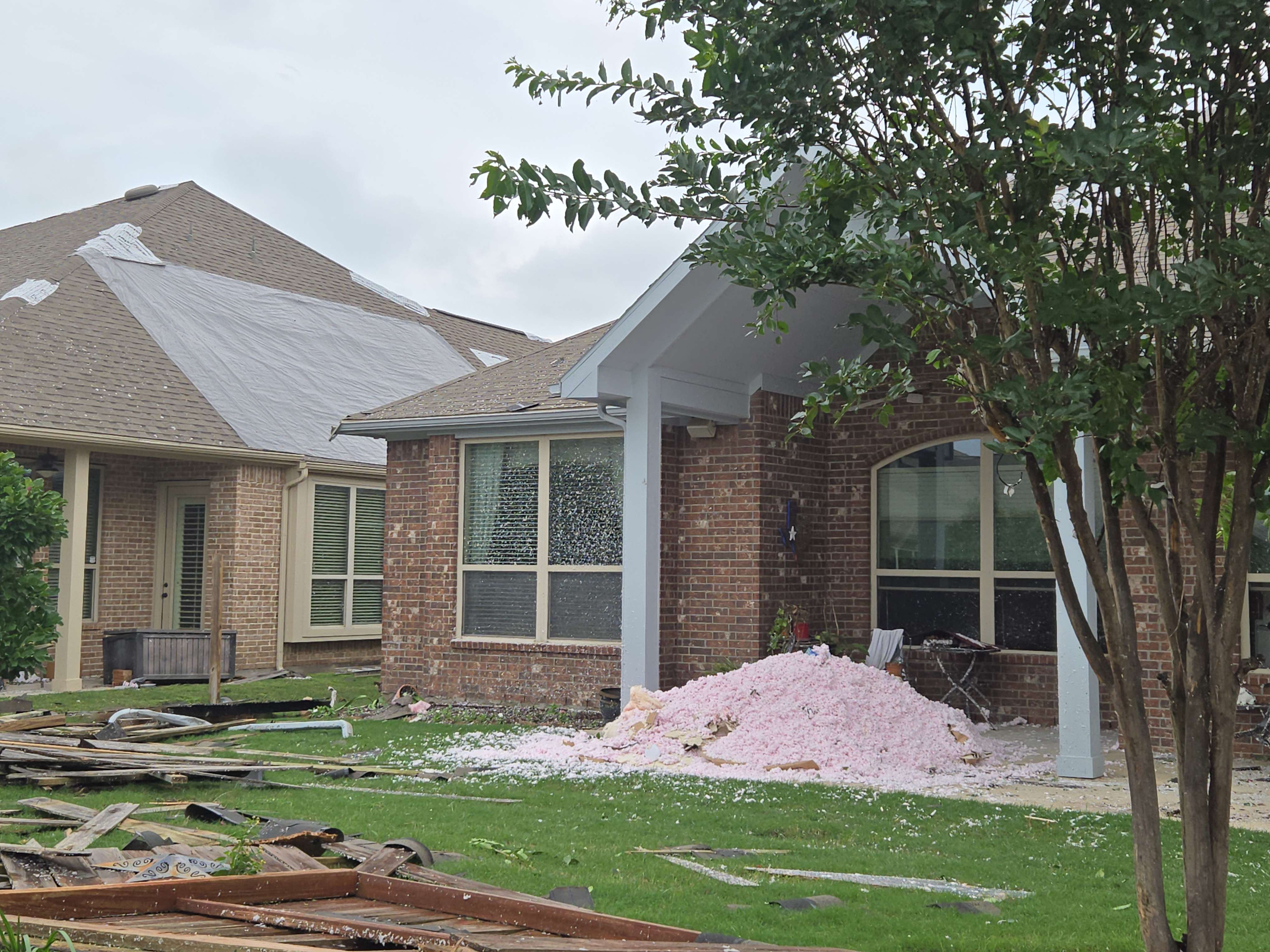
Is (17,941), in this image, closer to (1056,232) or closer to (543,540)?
(1056,232)

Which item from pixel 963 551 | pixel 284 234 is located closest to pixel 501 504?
pixel 963 551

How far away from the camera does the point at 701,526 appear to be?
40.2 ft


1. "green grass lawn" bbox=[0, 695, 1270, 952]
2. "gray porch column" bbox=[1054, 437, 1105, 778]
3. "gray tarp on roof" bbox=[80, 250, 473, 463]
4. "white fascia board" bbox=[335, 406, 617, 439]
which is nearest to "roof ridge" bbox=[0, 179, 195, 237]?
"gray tarp on roof" bbox=[80, 250, 473, 463]

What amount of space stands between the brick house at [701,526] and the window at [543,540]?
2cm

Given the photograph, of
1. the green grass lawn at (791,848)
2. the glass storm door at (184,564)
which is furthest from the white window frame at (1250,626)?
the glass storm door at (184,564)

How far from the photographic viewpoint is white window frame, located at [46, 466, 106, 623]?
55.2 ft

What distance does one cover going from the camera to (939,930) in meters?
5.06

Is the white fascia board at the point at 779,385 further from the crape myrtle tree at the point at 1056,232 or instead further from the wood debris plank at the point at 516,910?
the crape myrtle tree at the point at 1056,232

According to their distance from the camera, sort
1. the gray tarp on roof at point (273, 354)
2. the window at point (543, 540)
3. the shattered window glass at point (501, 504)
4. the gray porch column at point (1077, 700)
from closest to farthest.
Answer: the gray porch column at point (1077, 700)
the window at point (543, 540)
the shattered window glass at point (501, 504)
the gray tarp on roof at point (273, 354)

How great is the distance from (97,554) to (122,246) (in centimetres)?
572

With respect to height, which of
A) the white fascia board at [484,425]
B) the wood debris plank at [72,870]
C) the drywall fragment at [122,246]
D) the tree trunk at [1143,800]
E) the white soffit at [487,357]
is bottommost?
the wood debris plank at [72,870]

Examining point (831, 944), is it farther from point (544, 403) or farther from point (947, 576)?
point (544, 403)

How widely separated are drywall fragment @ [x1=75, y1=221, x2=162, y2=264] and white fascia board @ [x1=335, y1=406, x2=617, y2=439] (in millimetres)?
7605

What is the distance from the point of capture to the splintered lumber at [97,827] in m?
6.23
